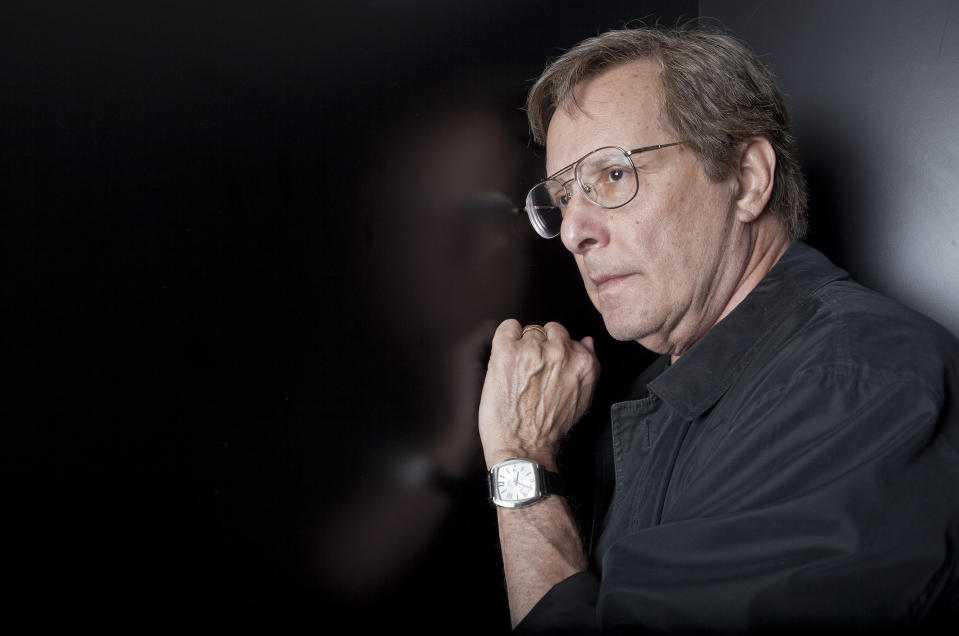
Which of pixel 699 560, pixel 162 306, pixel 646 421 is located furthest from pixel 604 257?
pixel 162 306

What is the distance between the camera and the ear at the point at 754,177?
1.17 metres

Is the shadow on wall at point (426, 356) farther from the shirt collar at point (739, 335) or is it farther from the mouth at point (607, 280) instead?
the shirt collar at point (739, 335)

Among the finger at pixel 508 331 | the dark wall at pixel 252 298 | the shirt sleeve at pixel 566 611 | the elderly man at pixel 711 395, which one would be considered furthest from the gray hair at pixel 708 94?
the shirt sleeve at pixel 566 611

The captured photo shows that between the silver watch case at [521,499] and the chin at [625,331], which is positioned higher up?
the chin at [625,331]

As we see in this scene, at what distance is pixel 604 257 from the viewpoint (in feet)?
3.79

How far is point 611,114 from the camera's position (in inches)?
45.4

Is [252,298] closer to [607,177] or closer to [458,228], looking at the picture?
[458,228]

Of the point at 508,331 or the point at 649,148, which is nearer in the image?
the point at 649,148

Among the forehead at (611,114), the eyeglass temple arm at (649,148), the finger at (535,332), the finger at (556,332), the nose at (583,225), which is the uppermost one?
the forehead at (611,114)

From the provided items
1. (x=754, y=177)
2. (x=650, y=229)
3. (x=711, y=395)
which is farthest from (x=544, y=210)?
(x=711, y=395)

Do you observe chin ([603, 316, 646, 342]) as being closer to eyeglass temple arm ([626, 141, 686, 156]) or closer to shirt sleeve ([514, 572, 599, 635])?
eyeglass temple arm ([626, 141, 686, 156])

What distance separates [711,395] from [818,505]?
33 cm

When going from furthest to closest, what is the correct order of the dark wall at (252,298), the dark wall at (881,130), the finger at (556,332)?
the finger at (556,332) < the dark wall at (881,130) < the dark wall at (252,298)

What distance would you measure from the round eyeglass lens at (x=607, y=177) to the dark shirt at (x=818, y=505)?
13.4 inches
